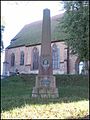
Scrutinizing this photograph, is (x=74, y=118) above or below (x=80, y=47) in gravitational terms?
below

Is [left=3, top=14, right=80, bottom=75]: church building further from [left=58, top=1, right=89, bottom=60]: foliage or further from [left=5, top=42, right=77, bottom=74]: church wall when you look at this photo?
[left=58, top=1, right=89, bottom=60]: foliage

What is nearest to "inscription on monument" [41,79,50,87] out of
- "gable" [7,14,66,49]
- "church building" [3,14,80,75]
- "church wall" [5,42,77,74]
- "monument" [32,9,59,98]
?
"monument" [32,9,59,98]

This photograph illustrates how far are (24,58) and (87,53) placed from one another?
29.9m

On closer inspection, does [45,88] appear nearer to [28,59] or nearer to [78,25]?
[78,25]

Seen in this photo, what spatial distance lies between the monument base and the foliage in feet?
21.4

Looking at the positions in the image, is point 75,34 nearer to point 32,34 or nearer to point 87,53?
point 87,53

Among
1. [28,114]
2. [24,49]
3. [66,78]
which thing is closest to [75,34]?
[66,78]

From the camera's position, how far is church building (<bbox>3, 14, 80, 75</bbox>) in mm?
45500

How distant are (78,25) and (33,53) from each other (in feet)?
90.4

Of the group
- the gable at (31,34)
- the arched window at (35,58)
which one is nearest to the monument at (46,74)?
the gable at (31,34)

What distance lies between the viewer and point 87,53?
25391 millimetres

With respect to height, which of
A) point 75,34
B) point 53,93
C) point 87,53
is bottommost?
point 53,93

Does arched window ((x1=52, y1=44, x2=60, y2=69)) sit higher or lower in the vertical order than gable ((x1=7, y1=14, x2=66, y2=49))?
lower

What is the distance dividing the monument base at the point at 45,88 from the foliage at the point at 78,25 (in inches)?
257
